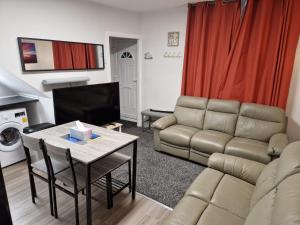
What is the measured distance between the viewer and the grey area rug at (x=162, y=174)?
241cm

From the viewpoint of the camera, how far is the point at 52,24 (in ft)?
9.53

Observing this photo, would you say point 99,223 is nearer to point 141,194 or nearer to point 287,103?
point 141,194

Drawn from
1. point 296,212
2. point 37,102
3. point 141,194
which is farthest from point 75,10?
point 296,212

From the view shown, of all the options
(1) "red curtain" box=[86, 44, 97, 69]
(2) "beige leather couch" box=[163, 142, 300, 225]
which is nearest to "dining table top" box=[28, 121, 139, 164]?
(2) "beige leather couch" box=[163, 142, 300, 225]

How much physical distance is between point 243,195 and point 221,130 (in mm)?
1677

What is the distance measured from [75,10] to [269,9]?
2.99 m

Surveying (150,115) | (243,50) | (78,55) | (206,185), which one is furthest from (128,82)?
(206,185)

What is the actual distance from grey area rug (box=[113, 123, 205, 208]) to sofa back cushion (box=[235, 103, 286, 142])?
0.91 m

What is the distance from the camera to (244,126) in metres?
3.11

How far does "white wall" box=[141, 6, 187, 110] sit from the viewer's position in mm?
3957

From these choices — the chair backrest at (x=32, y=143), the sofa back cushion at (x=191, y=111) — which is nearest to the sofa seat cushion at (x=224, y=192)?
the chair backrest at (x=32, y=143)

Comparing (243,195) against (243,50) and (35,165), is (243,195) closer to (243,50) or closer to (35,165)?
(35,165)

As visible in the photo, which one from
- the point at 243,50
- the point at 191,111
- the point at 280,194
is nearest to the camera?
the point at 280,194

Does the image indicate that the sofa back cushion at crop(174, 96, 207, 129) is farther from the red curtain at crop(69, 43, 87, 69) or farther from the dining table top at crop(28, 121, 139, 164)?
the red curtain at crop(69, 43, 87, 69)
